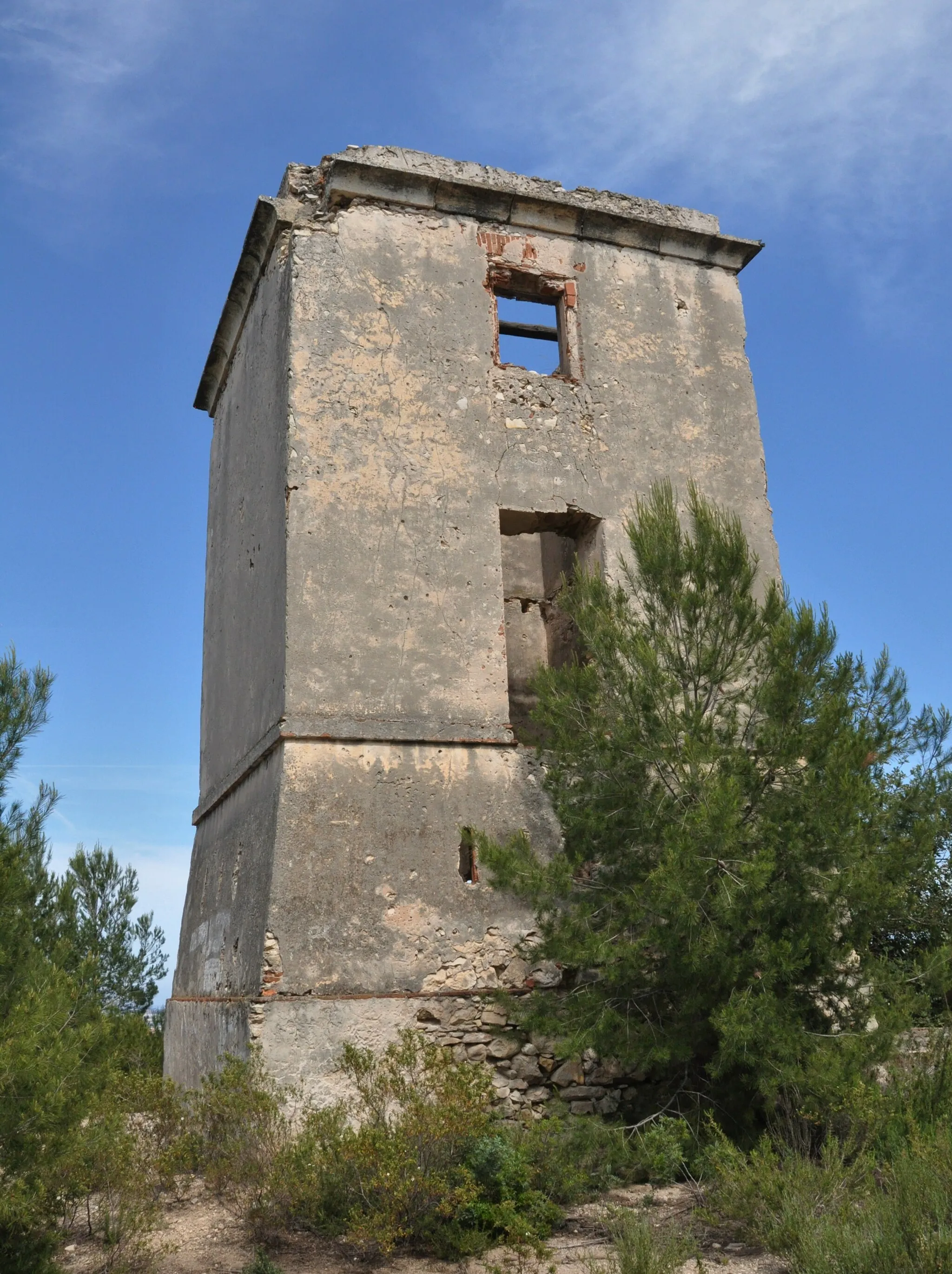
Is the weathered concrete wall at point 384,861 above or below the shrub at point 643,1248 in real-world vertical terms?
above

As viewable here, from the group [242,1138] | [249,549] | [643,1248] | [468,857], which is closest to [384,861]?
[468,857]

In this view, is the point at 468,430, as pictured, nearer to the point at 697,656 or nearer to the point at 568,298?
the point at 568,298

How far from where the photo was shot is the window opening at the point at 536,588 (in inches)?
382

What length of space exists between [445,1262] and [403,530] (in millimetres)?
5167

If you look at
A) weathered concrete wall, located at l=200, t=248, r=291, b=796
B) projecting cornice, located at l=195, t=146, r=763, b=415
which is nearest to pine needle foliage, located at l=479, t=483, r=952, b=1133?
weathered concrete wall, located at l=200, t=248, r=291, b=796

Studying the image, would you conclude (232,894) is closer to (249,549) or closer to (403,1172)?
(249,549)

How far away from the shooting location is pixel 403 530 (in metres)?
8.98

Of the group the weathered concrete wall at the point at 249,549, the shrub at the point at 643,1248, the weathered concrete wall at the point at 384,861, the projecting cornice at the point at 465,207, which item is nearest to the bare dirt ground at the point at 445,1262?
the shrub at the point at 643,1248

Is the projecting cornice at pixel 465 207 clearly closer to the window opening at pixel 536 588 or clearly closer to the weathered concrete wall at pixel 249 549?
the weathered concrete wall at pixel 249 549

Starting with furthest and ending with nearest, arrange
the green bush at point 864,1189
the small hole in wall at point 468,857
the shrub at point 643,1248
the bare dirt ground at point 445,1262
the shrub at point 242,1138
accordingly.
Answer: the small hole in wall at point 468,857, the shrub at point 242,1138, the bare dirt ground at point 445,1262, the shrub at point 643,1248, the green bush at point 864,1189

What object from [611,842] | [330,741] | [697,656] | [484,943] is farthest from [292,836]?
[697,656]

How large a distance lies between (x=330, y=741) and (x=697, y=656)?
272cm

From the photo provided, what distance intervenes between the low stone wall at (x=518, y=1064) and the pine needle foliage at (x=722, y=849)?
0.42 m

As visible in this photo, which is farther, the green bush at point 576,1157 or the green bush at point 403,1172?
the green bush at point 576,1157
